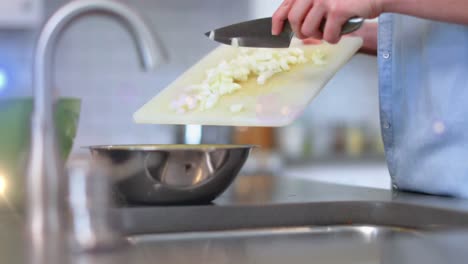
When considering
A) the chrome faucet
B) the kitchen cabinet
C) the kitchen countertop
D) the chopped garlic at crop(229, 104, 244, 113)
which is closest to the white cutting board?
the chopped garlic at crop(229, 104, 244, 113)

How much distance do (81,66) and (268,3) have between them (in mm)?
726

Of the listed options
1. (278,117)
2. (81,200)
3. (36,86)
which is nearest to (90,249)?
(81,200)

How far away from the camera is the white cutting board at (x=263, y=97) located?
0.97 metres

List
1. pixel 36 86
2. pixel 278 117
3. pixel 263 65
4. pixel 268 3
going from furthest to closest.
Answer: pixel 268 3 → pixel 263 65 → pixel 278 117 → pixel 36 86

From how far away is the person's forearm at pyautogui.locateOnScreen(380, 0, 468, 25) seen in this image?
32.6 inches

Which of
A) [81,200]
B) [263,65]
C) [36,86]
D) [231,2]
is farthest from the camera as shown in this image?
[231,2]

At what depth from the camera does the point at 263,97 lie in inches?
40.3

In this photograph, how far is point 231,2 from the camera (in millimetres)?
2656

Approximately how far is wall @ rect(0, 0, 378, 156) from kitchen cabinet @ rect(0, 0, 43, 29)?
0.15 meters

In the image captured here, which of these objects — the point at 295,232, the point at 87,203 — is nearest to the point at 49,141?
the point at 87,203

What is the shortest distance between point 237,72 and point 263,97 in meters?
0.06

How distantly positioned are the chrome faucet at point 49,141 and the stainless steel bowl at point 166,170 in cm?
14

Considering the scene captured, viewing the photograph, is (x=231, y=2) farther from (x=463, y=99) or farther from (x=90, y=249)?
(x=90, y=249)

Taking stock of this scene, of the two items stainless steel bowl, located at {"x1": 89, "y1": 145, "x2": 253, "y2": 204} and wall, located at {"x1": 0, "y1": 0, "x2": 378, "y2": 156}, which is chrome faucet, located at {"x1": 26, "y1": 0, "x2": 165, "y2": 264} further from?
wall, located at {"x1": 0, "y1": 0, "x2": 378, "y2": 156}
